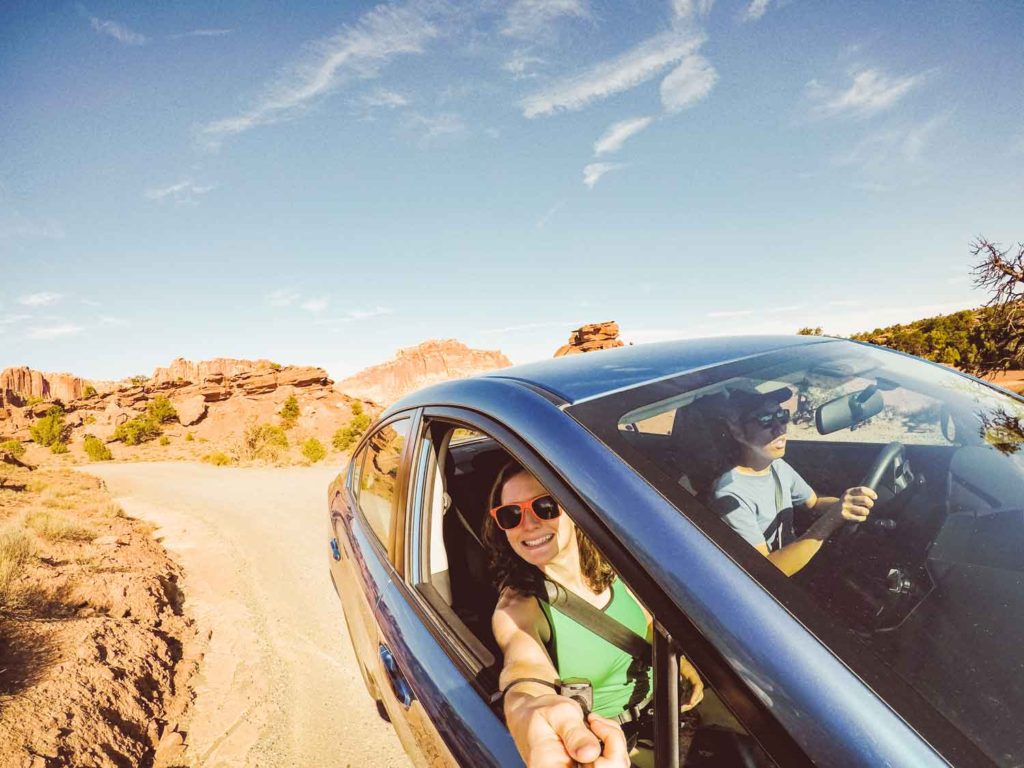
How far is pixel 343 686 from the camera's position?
2.88 meters

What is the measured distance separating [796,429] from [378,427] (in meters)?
1.95

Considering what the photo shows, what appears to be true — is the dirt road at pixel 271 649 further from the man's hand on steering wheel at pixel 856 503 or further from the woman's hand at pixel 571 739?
the man's hand on steering wheel at pixel 856 503

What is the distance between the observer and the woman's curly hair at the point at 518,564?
132cm

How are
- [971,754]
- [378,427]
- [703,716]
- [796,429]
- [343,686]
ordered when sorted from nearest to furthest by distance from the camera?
[971,754], [703,716], [796,429], [378,427], [343,686]

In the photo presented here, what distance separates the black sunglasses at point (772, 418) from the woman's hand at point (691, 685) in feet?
2.46

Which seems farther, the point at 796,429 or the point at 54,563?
the point at 54,563

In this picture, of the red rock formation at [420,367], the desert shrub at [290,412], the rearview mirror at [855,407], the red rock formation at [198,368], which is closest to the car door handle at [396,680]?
the rearview mirror at [855,407]

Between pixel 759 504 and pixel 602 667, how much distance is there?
62cm

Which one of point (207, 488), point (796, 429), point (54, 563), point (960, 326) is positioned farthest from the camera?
point (960, 326)

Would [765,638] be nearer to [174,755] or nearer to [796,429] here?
[796,429]

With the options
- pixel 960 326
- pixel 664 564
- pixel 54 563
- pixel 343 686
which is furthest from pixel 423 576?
pixel 960 326

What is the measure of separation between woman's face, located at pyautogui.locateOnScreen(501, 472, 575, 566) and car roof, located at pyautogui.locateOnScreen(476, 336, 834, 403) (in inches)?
Result: 13.0

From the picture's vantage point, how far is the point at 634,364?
142 centimetres

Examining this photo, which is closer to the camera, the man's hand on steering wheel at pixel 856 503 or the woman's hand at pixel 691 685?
the woman's hand at pixel 691 685
